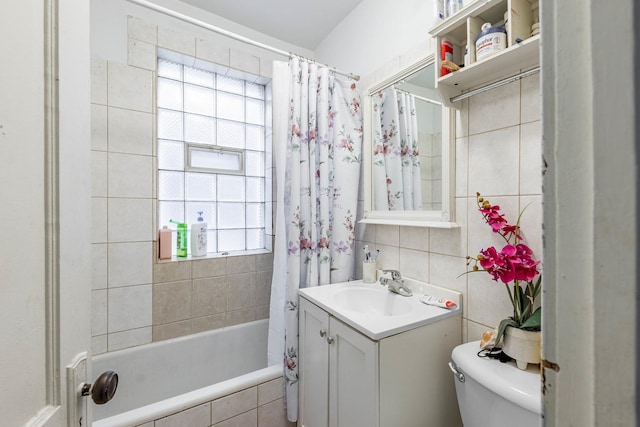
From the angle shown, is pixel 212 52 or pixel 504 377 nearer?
pixel 504 377

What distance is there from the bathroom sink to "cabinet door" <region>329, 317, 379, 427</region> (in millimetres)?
284

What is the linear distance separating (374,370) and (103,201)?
1.66 meters

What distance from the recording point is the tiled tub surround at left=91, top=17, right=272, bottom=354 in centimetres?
154

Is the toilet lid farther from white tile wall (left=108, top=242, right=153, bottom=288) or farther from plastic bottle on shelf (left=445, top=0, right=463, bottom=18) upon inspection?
white tile wall (left=108, top=242, right=153, bottom=288)

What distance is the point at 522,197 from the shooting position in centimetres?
98

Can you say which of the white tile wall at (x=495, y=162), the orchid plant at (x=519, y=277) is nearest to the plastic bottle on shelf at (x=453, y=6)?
the white tile wall at (x=495, y=162)

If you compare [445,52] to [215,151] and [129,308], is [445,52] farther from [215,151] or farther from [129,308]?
[129,308]

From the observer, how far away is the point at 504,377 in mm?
778

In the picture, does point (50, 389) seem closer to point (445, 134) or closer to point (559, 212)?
point (559, 212)

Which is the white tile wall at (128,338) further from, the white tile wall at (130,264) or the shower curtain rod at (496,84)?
the shower curtain rod at (496,84)

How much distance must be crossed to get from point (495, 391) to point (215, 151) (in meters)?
2.05

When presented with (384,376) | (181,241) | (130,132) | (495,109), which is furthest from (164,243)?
(495,109)

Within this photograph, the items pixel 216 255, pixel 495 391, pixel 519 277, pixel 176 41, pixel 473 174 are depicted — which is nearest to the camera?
pixel 495 391

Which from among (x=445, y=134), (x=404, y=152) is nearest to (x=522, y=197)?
(x=445, y=134)
